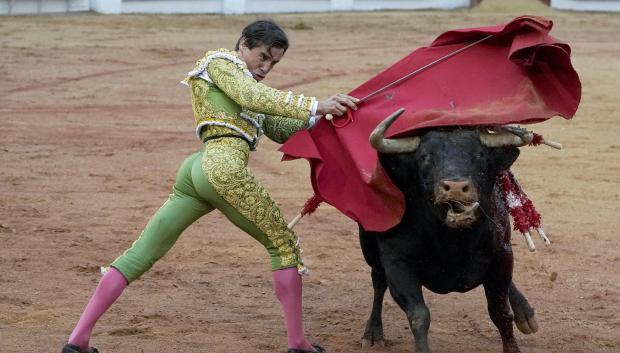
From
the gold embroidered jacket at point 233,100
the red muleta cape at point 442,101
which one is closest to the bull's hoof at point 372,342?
the red muleta cape at point 442,101

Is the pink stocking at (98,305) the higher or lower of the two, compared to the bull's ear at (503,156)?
lower

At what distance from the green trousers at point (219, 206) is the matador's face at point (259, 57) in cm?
31

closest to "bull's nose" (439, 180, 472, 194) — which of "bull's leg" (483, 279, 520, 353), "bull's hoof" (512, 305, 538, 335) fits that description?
"bull's leg" (483, 279, 520, 353)

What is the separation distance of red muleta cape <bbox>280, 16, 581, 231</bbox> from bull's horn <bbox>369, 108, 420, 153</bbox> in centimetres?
5

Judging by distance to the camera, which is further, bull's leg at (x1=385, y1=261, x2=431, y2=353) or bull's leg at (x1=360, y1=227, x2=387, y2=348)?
bull's leg at (x1=360, y1=227, x2=387, y2=348)

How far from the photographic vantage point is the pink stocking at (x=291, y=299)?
5.47 metres

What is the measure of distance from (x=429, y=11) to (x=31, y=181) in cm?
1838

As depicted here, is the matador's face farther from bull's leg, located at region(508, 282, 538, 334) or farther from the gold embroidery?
bull's leg, located at region(508, 282, 538, 334)

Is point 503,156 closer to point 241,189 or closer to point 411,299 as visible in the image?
point 411,299

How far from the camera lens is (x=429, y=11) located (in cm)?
2738

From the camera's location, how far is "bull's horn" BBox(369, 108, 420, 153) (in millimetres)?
5070

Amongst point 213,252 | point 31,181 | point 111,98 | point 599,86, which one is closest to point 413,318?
point 213,252

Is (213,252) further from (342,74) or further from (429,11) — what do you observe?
(429,11)

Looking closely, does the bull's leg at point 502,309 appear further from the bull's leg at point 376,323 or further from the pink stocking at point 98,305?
the pink stocking at point 98,305
